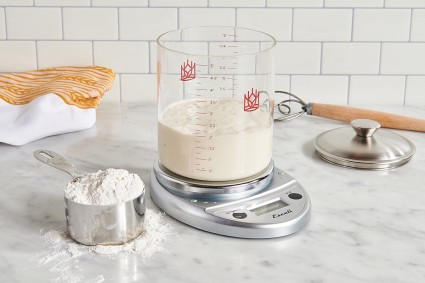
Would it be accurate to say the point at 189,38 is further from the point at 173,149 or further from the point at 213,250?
the point at 213,250

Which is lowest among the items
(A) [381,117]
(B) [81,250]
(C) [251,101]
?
(B) [81,250]

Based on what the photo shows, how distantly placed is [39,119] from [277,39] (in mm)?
588

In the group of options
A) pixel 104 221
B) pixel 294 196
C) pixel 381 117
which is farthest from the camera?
pixel 381 117

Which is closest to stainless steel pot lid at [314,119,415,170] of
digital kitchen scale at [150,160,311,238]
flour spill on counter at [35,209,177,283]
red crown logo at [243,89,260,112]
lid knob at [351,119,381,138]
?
lid knob at [351,119,381,138]

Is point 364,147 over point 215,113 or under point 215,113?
Answer: under

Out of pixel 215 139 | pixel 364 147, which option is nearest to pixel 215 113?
pixel 215 139

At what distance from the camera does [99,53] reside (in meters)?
1.74

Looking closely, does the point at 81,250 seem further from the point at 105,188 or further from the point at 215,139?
the point at 215,139

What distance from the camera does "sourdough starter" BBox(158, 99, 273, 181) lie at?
1.14 meters

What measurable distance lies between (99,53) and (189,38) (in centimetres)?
45

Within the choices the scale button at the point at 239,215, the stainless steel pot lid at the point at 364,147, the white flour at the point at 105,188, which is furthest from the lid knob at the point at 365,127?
the white flour at the point at 105,188

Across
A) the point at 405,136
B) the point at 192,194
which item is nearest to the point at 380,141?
the point at 405,136

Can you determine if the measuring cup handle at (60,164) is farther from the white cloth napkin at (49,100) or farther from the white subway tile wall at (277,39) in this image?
the white subway tile wall at (277,39)

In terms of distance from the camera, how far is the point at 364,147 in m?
1.43
